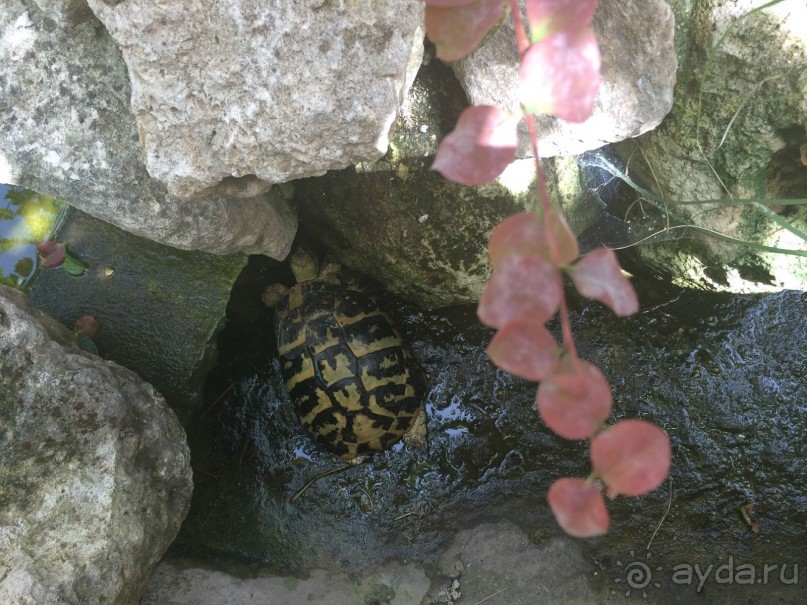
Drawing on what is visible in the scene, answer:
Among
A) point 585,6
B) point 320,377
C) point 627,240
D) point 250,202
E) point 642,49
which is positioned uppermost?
point 585,6

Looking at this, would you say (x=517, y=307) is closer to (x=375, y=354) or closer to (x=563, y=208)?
(x=563, y=208)

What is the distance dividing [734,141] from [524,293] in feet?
4.66

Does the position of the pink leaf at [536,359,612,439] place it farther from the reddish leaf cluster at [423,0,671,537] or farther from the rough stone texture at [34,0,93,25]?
the rough stone texture at [34,0,93,25]

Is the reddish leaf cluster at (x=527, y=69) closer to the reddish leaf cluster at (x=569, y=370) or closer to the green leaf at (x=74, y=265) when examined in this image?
the reddish leaf cluster at (x=569, y=370)

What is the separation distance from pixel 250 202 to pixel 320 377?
0.89m

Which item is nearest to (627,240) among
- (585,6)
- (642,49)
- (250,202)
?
(642,49)

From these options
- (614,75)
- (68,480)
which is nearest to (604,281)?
(614,75)

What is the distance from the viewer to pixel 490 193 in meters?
1.88

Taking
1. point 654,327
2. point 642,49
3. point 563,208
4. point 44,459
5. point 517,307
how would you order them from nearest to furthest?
point 517,307 → point 642,49 → point 44,459 → point 563,208 → point 654,327

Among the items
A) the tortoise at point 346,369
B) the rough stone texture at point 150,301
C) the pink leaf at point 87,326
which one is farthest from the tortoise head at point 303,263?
the pink leaf at point 87,326

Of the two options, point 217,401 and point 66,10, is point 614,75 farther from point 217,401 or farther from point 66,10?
point 217,401

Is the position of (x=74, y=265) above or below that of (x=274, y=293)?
above

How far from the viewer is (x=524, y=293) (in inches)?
19.2

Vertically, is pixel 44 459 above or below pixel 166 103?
below
